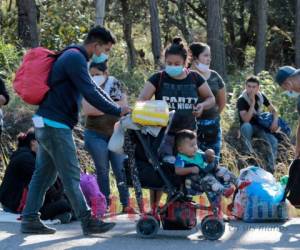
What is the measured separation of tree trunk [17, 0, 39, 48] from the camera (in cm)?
2114

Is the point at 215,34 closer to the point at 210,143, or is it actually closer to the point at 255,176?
the point at 210,143

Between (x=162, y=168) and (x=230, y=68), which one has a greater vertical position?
(x=230, y=68)

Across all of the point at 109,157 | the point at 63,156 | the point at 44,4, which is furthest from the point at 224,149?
the point at 44,4

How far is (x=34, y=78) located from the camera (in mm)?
7402

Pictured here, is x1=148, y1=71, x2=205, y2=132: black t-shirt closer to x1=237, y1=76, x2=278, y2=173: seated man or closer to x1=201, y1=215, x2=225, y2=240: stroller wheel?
x1=201, y1=215, x2=225, y2=240: stroller wheel

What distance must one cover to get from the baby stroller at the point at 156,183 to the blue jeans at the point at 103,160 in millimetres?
1291

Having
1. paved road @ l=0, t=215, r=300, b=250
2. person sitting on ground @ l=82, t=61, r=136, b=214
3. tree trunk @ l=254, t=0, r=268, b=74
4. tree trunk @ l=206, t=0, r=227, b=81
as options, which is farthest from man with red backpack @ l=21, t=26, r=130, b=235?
tree trunk @ l=254, t=0, r=268, b=74

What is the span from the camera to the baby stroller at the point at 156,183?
Answer: 7480mm

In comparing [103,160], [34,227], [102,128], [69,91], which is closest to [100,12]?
[102,128]

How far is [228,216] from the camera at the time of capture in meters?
8.77

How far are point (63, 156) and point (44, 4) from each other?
21.5 m

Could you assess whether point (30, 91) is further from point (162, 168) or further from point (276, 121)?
point (276, 121)

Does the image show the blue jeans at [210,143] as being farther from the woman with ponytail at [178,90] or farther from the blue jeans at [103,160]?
the blue jeans at [103,160]

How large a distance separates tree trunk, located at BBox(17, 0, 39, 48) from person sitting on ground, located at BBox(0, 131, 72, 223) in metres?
12.3
